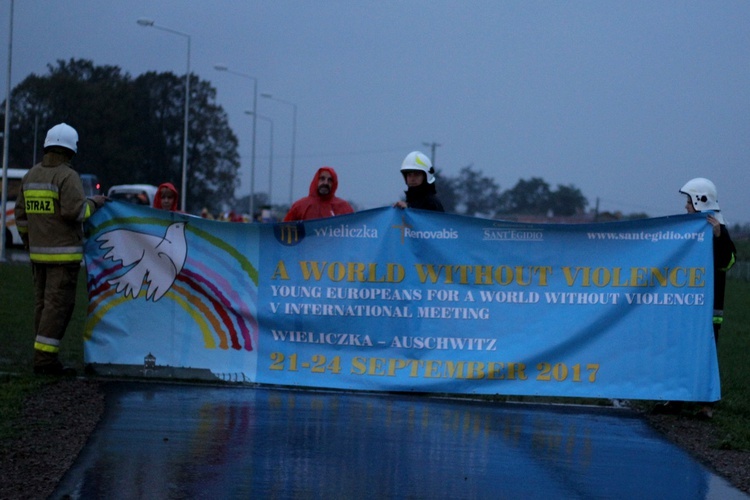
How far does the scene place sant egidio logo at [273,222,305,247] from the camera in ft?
31.1

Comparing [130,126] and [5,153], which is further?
[130,126]

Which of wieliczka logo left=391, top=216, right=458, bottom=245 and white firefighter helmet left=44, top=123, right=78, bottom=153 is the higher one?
white firefighter helmet left=44, top=123, right=78, bottom=153

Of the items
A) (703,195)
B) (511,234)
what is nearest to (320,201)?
(511,234)

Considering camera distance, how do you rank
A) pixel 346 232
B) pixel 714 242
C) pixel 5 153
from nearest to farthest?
pixel 714 242
pixel 346 232
pixel 5 153

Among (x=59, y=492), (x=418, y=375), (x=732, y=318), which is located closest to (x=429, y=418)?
(x=418, y=375)

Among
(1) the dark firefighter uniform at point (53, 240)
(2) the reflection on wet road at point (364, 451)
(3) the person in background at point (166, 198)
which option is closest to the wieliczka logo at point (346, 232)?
(2) the reflection on wet road at point (364, 451)

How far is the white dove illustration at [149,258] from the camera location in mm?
→ 9617

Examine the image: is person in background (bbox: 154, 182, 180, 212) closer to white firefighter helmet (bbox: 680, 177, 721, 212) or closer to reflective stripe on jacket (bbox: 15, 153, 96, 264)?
reflective stripe on jacket (bbox: 15, 153, 96, 264)

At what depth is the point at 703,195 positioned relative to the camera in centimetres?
908

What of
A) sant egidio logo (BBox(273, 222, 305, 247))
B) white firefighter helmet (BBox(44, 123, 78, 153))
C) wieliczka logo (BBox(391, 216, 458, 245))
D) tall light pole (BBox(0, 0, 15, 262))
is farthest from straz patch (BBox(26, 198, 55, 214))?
tall light pole (BBox(0, 0, 15, 262))

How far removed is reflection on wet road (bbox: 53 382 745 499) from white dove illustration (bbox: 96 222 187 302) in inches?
38.6

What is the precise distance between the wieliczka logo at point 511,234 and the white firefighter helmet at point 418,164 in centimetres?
103

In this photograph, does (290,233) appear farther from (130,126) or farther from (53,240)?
(130,126)

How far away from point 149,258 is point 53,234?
2.85 ft
